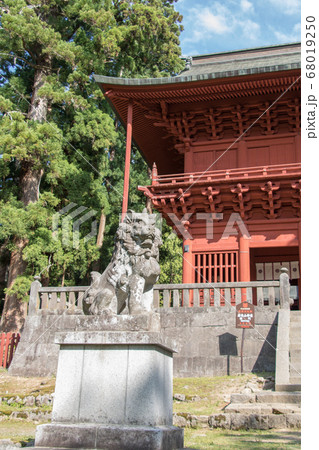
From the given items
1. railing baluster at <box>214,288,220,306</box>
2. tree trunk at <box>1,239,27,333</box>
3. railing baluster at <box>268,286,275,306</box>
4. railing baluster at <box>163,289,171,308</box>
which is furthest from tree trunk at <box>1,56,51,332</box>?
railing baluster at <box>268,286,275,306</box>

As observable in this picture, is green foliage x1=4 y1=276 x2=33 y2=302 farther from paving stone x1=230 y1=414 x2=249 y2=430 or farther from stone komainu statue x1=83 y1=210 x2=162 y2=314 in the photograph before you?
stone komainu statue x1=83 y1=210 x2=162 y2=314

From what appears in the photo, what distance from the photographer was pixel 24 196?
1870 centimetres

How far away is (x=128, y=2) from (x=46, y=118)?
24.2 ft

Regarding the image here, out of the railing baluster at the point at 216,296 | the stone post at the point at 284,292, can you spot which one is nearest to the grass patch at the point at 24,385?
the railing baluster at the point at 216,296

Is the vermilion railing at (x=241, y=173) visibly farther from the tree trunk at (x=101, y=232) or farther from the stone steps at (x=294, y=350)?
the tree trunk at (x=101, y=232)

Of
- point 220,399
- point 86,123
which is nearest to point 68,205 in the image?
point 86,123

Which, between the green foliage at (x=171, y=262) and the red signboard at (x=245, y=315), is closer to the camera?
the red signboard at (x=245, y=315)

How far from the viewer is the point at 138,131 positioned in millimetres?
17266

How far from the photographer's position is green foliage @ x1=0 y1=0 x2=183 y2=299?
1689 centimetres

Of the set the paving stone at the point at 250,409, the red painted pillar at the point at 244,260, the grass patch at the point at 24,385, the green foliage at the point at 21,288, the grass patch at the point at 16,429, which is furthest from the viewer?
the green foliage at the point at 21,288

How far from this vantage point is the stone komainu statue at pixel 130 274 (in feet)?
17.5

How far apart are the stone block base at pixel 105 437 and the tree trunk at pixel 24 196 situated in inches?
514

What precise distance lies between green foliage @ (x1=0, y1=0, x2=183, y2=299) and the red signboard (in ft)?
27.9

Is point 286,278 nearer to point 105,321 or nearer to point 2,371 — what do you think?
point 105,321
